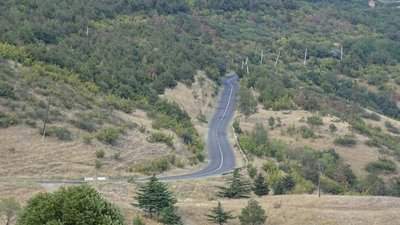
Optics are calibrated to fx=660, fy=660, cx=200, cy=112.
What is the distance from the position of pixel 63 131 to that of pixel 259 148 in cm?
1750

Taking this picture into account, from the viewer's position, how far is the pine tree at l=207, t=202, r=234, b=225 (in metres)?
33.6

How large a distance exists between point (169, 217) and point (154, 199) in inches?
69.1

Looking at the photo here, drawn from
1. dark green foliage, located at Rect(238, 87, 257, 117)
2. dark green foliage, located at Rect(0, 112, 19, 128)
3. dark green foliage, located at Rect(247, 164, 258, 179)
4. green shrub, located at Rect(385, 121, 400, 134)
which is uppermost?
dark green foliage, located at Rect(0, 112, 19, 128)

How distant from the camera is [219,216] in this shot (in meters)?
33.6

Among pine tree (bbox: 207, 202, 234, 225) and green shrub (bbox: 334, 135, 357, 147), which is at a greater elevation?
pine tree (bbox: 207, 202, 234, 225)

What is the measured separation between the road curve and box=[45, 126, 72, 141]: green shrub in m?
6.90

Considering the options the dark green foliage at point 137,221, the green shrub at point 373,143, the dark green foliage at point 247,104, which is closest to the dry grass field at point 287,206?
the dark green foliage at point 137,221

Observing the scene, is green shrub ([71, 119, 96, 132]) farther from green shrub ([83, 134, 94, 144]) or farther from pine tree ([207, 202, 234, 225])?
pine tree ([207, 202, 234, 225])

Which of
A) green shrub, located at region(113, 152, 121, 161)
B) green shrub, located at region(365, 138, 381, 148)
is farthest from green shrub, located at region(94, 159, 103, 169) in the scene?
green shrub, located at region(365, 138, 381, 148)

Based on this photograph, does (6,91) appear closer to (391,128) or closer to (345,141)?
(345,141)

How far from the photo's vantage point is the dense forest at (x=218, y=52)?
56625mm

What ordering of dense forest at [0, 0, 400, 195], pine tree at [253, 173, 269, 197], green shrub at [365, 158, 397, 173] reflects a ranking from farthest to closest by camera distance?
dense forest at [0, 0, 400, 195], green shrub at [365, 158, 397, 173], pine tree at [253, 173, 269, 197]

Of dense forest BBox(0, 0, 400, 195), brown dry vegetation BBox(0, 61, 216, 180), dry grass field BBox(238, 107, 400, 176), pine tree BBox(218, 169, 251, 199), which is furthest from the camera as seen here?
dry grass field BBox(238, 107, 400, 176)

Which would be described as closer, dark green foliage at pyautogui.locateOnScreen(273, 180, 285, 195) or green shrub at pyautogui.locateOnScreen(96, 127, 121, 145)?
dark green foliage at pyautogui.locateOnScreen(273, 180, 285, 195)
